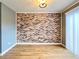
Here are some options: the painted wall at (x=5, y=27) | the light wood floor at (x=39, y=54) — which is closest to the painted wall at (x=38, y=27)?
the painted wall at (x=5, y=27)

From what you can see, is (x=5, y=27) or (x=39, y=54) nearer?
(x=39, y=54)

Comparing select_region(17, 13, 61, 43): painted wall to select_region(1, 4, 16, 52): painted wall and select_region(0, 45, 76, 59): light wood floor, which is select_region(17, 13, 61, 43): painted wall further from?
select_region(0, 45, 76, 59): light wood floor

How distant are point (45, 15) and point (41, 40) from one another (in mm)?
1726

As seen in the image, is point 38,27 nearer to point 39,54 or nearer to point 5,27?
point 5,27

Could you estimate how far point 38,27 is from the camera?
879 cm

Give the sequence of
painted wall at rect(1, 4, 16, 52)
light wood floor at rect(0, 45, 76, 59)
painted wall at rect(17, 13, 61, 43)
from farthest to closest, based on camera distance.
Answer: painted wall at rect(17, 13, 61, 43) → painted wall at rect(1, 4, 16, 52) → light wood floor at rect(0, 45, 76, 59)

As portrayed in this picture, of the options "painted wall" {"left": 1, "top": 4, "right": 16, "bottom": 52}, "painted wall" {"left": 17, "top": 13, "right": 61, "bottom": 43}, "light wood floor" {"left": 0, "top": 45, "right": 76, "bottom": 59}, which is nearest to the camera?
"light wood floor" {"left": 0, "top": 45, "right": 76, "bottom": 59}

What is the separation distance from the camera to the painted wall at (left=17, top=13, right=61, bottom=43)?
345 inches

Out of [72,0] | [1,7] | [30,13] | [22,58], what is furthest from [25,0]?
[30,13]

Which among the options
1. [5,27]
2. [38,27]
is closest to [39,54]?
[5,27]

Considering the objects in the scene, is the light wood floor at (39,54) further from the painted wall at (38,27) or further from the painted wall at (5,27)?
the painted wall at (38,27)

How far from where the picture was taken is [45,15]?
28.9 feet

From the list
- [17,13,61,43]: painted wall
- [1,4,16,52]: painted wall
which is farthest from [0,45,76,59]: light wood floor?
[17,13,61,43]: painted wall

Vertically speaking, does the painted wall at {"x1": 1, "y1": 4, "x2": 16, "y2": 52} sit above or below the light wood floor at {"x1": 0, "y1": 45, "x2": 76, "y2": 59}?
above
